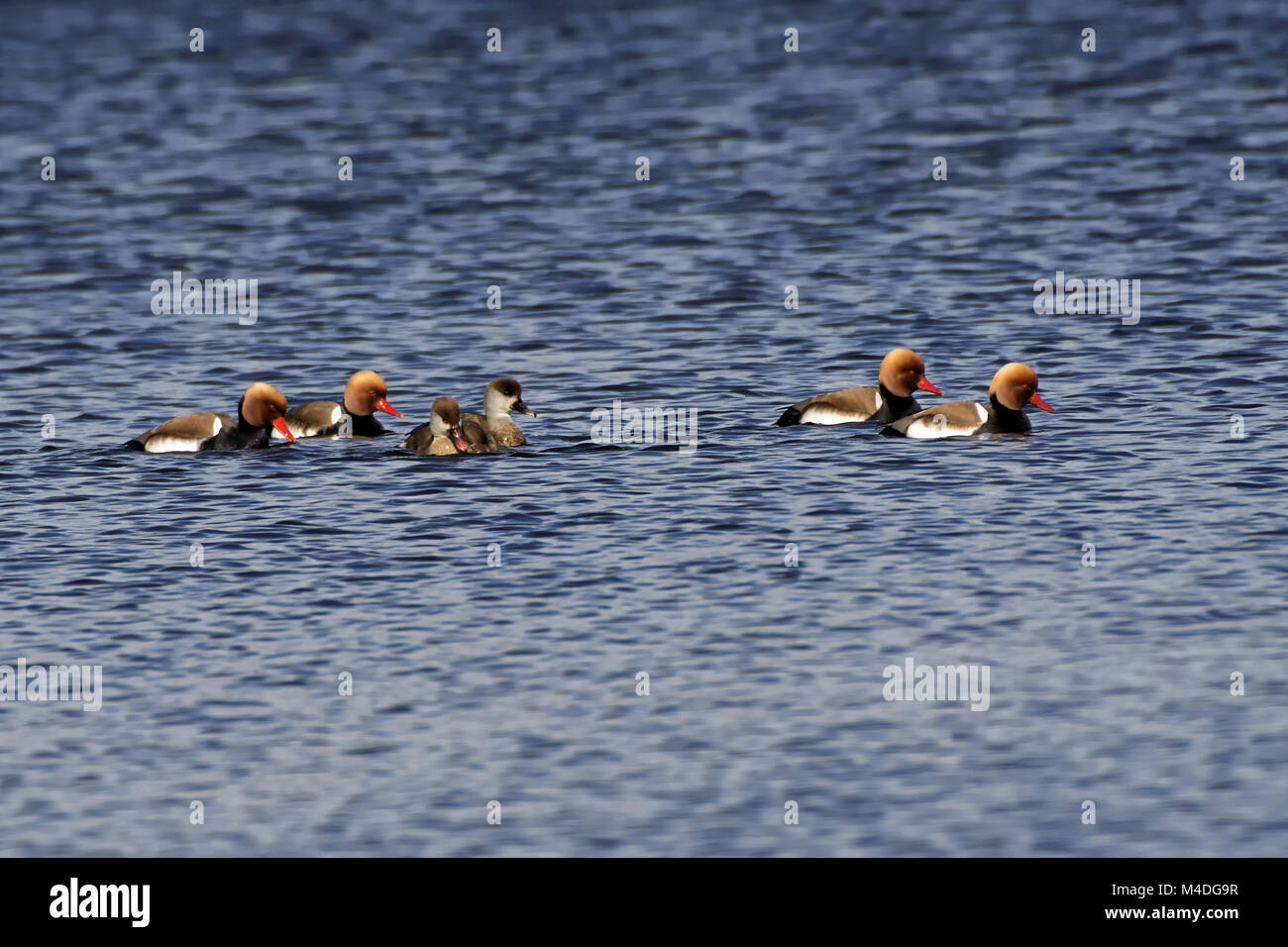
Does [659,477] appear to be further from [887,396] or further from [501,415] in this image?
[887,396]

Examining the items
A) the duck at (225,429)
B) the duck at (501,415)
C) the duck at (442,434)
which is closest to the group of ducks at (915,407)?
the duck at (501,415)

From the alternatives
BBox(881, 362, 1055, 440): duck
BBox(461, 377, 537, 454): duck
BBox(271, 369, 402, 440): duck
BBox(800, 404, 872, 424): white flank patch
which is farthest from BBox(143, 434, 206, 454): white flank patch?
BBox(881, 362, 1055, 440): duck

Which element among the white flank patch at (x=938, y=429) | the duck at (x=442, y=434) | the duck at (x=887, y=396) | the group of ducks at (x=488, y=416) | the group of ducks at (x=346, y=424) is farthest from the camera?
the duck at (x=887, y=396)

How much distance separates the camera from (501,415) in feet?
68.5

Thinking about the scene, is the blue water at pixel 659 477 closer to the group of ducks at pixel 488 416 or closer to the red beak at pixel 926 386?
the group of ducks at pixel 488 416

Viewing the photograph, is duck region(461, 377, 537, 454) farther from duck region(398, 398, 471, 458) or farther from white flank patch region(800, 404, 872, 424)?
white flank patch region(800, 404, 872, 424)

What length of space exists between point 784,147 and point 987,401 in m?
15.1

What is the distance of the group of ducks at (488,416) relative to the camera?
20.6 meters

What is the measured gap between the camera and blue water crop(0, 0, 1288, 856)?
41.0ft

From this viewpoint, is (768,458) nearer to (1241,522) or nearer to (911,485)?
(911,485)

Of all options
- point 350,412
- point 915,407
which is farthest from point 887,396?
point 350,412

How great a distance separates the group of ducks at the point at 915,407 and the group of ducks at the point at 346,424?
270 centimetres

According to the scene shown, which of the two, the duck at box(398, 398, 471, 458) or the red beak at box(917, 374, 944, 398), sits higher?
the red beak at box(917, 374, 944, 398)

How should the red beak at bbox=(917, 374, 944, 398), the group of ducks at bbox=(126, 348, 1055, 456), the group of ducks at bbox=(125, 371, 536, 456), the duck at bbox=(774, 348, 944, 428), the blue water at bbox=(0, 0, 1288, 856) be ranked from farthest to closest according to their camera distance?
the red beak at bbox=(917, 374, 944, 398) < the duck at bbox=(774, 348, 944, 428) < the group of ducks at bbox=(126, 348, 1055, 456) < the group of ducks at bbox=(125, 371, 536, 456) < the blue water at bbox=(0, 0, 1288, 856)
